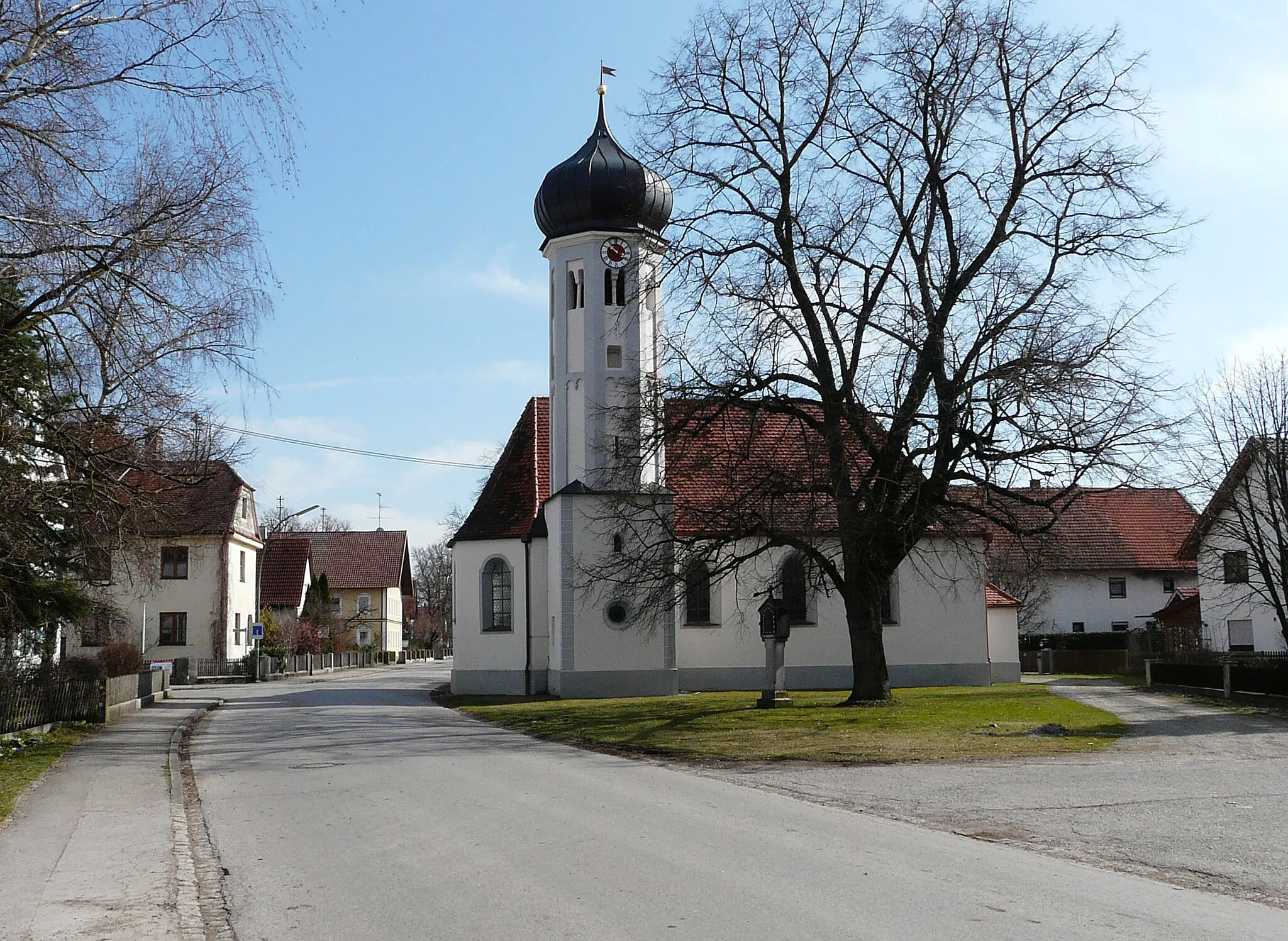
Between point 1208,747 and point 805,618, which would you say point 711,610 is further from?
point 1208,747

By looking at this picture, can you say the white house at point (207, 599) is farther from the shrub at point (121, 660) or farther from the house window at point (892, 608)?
the house window at point (892, 608)

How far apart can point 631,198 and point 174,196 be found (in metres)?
24.2

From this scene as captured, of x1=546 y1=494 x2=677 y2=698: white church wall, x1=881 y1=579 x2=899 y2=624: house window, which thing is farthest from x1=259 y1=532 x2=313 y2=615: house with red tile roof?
x1=881 y1=579 x2=899 y2=624: house window

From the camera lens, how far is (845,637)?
38812mm

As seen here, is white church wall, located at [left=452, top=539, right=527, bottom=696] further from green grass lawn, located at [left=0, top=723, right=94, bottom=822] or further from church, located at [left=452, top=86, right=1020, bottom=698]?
green grass lawn, located at [left=0, top=723, right=94, bottom=822]

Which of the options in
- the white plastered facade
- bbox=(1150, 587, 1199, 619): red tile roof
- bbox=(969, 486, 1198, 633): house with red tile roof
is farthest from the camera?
bbox=(969, 486, 1198, 633): house with red tile roof

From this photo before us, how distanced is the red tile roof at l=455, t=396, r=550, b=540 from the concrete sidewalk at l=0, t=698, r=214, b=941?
20.3 metres

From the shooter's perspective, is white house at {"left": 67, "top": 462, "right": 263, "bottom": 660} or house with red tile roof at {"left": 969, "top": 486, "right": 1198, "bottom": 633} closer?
white house at {"left": 67, "top": 462, "right": 263, "bottom": 660}

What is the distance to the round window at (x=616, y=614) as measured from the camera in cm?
3509

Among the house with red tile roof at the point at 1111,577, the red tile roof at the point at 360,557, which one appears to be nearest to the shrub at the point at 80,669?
the house with red tile roof at the point at 1111,577

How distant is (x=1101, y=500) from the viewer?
56.7 metres

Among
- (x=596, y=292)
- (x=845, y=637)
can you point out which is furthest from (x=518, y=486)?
(x=845, y=637)

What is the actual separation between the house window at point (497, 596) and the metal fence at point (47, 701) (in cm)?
1354

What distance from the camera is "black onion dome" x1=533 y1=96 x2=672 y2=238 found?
35562 mm
